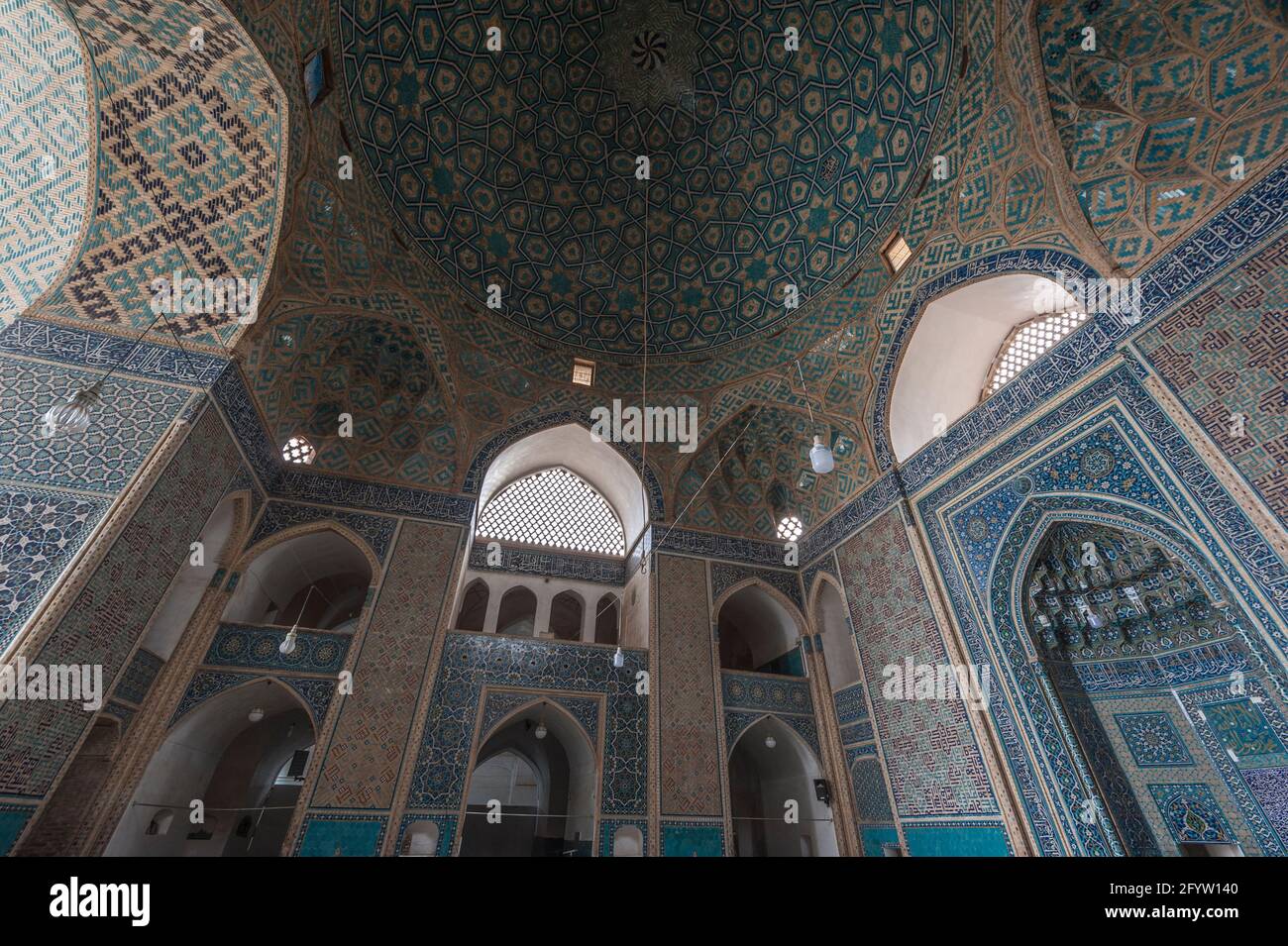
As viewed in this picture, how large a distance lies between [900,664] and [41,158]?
11259mm

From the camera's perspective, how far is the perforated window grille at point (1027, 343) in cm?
726

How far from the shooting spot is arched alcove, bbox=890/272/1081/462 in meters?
7.70

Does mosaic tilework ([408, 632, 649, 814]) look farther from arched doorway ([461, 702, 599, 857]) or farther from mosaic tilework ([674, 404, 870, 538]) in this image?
mosaic tilework ([674, 404, 870, 538])

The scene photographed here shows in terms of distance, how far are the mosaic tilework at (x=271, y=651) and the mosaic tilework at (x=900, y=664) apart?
702 cm

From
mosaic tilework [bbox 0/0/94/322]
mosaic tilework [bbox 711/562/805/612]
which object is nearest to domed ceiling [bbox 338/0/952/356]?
mosaic tilework [bbox 0/0/94/322]

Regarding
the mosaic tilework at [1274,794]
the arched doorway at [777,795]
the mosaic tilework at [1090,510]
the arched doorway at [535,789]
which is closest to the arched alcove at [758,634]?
the arched doorway at [777,795]

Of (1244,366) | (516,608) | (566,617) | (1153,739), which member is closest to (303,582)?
(516,608)

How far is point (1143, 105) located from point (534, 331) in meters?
8.04

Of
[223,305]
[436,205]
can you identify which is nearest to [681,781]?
[223,305]

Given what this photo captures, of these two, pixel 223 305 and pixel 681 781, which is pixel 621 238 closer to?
pixel 223 305

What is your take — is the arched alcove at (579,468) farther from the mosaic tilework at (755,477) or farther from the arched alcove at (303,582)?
the arched alcove at (303,582)

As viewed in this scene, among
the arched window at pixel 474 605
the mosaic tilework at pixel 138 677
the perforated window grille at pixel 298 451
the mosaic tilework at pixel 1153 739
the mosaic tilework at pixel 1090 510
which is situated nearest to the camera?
the mosaic tilework at pixel 1090 510
